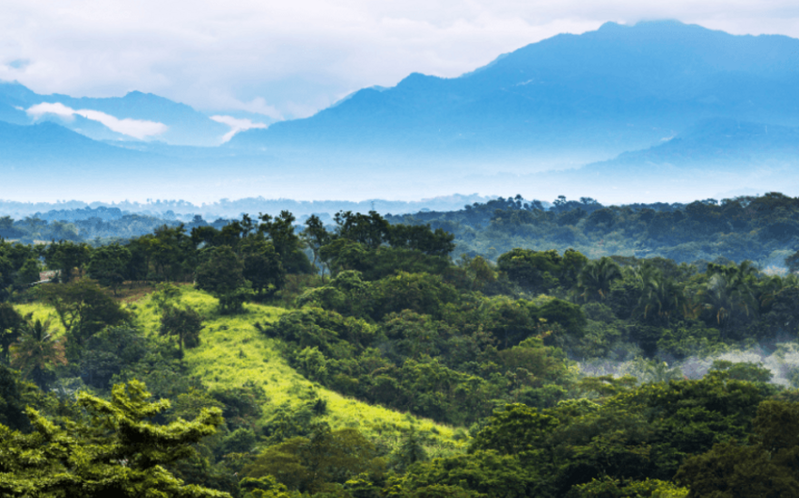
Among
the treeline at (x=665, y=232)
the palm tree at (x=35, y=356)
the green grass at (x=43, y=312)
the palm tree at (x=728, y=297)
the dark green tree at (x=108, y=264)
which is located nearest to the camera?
the palm tree at (x=35, y=356)

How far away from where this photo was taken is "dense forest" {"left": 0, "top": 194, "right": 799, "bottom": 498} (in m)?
16.6

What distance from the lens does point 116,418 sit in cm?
877

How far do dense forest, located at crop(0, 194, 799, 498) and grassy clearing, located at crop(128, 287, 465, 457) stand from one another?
0.17 m

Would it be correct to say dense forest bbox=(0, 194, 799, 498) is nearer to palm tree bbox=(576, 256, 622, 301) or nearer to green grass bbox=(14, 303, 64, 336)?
green grass bbox=(14, 303, 64, 336)

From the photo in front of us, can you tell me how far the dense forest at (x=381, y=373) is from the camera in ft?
54.5

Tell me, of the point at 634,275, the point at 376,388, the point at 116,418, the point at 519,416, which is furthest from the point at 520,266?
the point at 116,418

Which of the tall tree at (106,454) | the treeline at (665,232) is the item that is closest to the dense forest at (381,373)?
the tall tree at (106,454)

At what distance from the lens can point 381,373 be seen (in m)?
36.8

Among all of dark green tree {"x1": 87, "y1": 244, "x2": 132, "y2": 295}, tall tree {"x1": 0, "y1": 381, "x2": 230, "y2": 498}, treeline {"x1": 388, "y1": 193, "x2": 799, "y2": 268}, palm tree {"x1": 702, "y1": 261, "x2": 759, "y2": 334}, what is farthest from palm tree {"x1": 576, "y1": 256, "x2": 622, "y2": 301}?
treeline {"x1": 388, "y1": 193, "x2": 799, "y2": 268}

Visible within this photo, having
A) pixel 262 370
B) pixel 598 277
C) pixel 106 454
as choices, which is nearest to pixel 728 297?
pixel 598 277

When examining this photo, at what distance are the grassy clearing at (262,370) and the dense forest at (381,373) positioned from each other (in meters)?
0.17

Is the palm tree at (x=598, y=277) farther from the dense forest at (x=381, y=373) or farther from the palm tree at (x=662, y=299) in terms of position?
Result: the palm tree at (x=662, y=299)

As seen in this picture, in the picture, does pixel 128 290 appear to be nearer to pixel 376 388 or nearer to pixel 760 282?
pixel 376 388

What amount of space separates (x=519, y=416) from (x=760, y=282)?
118 ft
